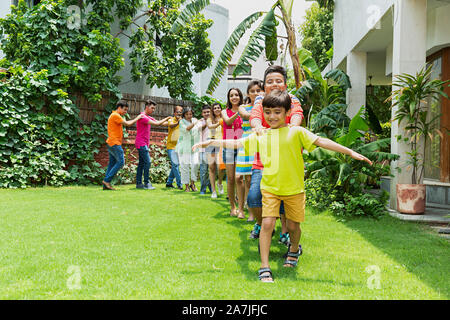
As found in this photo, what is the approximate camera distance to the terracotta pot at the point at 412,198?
5766 millimetres

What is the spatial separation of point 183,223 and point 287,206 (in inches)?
88.1

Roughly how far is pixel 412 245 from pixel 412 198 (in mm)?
1729

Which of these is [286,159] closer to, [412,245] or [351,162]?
[412,245]

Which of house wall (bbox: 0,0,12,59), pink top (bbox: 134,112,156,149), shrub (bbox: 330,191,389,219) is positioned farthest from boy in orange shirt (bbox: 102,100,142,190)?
shrub (bbox: 330,191,389,219)

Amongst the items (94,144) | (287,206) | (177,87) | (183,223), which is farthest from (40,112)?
(287,206)

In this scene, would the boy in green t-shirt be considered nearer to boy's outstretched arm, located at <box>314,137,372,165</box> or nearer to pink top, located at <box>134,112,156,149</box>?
boy's outstretched arm, located at <box>314,137,372,165</box>

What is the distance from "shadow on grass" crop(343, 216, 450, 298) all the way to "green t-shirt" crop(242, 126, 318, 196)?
1.28m

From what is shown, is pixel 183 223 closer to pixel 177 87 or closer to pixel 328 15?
pixel 177 87

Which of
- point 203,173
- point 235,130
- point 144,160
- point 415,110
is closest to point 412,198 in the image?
point 415,110

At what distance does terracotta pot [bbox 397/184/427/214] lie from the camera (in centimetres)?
577

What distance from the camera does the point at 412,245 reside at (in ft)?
14.0

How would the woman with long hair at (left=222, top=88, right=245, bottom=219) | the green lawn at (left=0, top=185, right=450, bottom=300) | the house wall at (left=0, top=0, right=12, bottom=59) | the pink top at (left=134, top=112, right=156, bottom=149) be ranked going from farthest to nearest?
the house wall at (left=0, top=0, right=12, bottom=59) → the pink top at (left=134, top=112, right=156, bottom=149) → the woman with long hair at (left=222, top=88, right=245, bottom=219) → the green lawn at (left=0, top=185, right=450, bottom=300)
